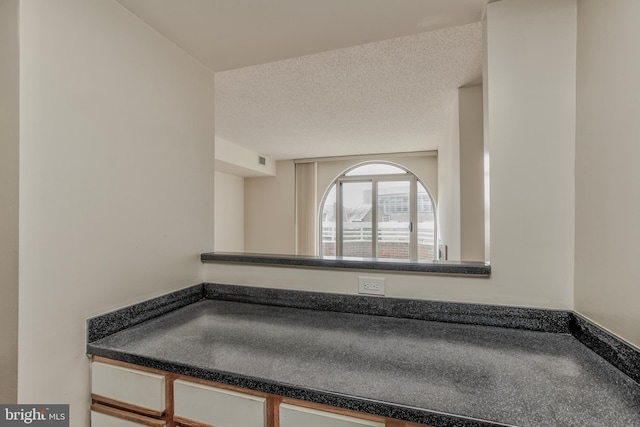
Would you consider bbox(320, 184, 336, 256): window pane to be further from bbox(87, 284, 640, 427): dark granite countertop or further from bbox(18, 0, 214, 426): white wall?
bbox(87, 284, 640, 427): dark granite countertop

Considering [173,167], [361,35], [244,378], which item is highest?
[361,35]

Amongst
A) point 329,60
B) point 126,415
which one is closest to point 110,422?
point 126,415

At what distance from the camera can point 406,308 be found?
4.27 ft

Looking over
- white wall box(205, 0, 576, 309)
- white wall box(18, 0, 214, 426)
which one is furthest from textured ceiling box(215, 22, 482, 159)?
white wall box(18, 0, 214, 426)

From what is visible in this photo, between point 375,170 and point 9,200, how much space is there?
16.1 feet

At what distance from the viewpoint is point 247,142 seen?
163 inches

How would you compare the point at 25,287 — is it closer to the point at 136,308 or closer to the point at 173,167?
the point at 136,308

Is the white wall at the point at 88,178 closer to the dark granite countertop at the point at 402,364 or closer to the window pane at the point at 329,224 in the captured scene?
the dark granite countertop at the point at 402,364

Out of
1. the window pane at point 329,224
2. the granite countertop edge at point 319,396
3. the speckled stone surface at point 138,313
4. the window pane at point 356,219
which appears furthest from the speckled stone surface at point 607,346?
the window pane at point 329,224

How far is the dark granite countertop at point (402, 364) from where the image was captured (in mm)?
681

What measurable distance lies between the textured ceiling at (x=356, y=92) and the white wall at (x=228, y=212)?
4.06 ft

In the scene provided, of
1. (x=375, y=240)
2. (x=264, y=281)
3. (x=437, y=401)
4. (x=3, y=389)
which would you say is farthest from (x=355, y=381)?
(x=375, y=240)

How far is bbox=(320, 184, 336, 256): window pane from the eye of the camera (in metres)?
5.59

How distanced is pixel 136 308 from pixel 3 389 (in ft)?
1.35
